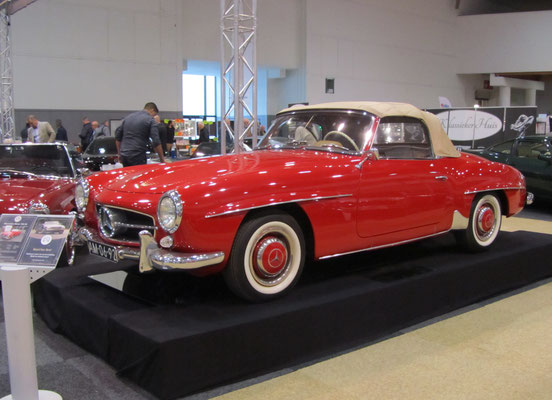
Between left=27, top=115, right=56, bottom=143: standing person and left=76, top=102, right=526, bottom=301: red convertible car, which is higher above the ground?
left=27, top=115, right=56, bottom=143: standing person

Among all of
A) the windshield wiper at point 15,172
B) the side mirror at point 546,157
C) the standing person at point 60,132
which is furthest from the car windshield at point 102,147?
the side mirror at point 546,157

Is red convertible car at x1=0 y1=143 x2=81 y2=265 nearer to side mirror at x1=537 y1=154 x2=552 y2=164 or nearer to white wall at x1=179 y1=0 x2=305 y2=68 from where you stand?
side mirror at x1=537 y1=154 x2=552 y2=164

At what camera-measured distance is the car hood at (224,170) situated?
10.8 ft

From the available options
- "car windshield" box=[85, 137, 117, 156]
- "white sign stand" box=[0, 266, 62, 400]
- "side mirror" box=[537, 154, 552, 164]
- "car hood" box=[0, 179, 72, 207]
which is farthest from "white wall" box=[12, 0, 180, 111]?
"white sign stand" box=[0, 266, 62, 400]

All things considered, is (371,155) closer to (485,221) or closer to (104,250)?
(485,221)

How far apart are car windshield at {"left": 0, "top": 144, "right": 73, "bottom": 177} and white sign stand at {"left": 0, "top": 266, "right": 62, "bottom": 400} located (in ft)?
12.1

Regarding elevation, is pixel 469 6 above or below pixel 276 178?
above

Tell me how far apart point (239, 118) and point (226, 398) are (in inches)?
234

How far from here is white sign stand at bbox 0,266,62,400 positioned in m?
2.59

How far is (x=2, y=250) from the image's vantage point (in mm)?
2760

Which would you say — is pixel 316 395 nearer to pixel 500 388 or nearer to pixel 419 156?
pixel 500 388

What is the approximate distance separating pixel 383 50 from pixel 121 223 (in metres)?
21.7

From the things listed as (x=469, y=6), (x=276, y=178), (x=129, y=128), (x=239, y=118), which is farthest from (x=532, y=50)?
(x=276, y=178)

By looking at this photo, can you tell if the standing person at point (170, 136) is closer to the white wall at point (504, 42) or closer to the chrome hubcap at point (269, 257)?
the chrome hubcap at point (269, 257)
